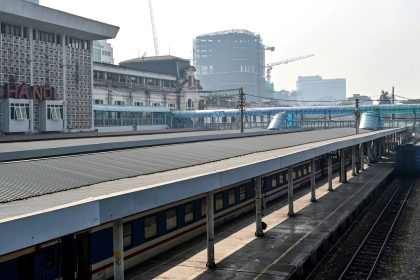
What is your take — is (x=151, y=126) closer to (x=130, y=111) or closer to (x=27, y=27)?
(x=130, y=111)

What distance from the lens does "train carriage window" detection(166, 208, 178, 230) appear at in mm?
21594

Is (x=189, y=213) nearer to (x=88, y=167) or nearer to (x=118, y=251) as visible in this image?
(x=88, y=167)

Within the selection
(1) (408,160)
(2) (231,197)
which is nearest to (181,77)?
(1) (408,160)

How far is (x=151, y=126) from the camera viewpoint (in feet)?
314

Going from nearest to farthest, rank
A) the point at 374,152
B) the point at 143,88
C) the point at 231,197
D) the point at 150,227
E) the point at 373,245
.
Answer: the point at 150,227 → the point at 373,245 → the point at 231,197 → the point at 374,152 → the point at 143,88

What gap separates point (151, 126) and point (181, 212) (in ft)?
243

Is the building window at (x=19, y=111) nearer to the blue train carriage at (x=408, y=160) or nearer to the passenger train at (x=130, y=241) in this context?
the passenger train at (x=130, y=241)

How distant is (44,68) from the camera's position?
2243 inches

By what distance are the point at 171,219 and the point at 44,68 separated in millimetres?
41245

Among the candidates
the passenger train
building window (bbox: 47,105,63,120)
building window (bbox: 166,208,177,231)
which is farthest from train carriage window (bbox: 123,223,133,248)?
building window (bbox: 47,105,63,120)

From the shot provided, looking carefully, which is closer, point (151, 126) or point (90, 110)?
point (90, 110)

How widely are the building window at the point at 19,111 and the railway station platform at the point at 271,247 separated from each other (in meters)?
33.2

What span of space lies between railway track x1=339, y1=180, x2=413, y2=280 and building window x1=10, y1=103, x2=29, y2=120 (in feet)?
130

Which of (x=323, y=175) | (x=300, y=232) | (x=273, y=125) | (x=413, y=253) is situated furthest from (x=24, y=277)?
(x=273, y=125)
